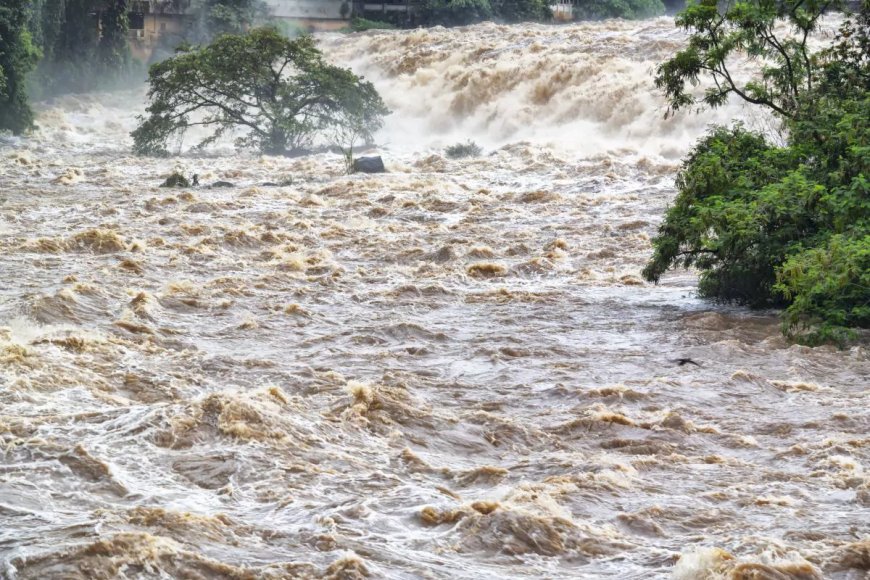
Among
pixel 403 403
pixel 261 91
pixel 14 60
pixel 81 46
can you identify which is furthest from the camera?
pixel 81 46

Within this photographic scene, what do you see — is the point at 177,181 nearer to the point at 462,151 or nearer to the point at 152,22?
the point at 462,151

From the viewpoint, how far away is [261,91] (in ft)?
97.0

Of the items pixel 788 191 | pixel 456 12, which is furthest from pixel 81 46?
pixel 788 191

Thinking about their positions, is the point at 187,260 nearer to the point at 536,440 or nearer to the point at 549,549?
the point at 536,440

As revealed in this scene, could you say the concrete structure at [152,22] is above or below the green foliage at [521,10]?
below

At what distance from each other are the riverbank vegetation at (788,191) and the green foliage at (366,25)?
37.1 metres

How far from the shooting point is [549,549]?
268 inches

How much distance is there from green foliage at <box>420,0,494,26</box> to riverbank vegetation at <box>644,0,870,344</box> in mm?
36848

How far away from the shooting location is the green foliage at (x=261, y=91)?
2848 cm

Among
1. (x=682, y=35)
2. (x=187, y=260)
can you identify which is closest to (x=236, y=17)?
(x=682, y=35)

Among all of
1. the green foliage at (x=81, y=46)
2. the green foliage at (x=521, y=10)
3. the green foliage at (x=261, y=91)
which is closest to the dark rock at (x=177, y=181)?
the green foliage at (x=261, y=91)

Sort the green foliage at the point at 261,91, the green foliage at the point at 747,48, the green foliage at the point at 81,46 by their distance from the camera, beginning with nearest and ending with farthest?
the green foliage at the point at 747,48, the green foliage at the point at 261,91, the green foliage at the point at 81,46

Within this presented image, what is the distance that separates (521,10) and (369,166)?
27036 mm

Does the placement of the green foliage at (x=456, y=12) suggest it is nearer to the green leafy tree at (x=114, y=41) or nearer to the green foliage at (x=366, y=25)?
the green foliage at (x=366, y=25)
